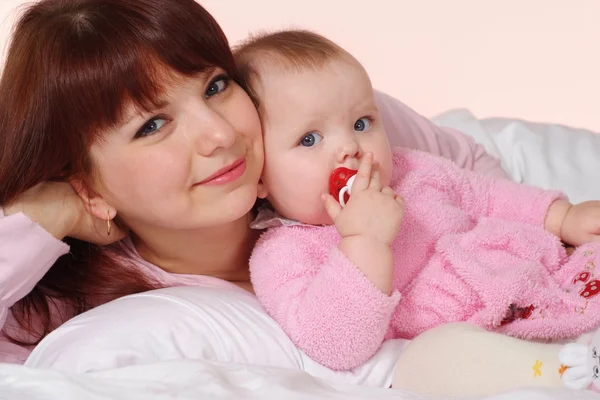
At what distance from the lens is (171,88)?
131 centimetres

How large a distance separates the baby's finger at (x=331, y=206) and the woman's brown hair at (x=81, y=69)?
0.26 m

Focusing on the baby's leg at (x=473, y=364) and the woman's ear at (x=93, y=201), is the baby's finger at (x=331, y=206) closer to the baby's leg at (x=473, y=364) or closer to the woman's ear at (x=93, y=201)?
the baby's leg at (x=473, y=364)

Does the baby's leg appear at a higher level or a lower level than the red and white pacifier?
lower

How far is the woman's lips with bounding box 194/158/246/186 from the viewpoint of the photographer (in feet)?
4.45

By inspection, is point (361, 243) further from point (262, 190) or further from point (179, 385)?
point (179, 385)

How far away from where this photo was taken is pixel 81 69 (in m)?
1.28

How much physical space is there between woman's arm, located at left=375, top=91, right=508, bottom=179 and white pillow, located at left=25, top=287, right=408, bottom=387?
67cm

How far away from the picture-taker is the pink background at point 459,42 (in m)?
3.17

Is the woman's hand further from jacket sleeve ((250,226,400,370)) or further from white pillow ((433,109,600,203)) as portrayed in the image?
white pillow ((433,109,600,203))

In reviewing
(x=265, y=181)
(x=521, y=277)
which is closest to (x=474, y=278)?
(x=521, y=277)

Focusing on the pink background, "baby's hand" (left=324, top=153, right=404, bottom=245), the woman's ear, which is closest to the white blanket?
"baby's hand" (left=324, top=153, right=404, bottom=245)

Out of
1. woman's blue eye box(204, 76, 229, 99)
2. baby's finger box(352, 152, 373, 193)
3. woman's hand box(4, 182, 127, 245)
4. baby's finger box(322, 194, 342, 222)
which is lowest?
woman's hand box(4, 182, 127, 245)

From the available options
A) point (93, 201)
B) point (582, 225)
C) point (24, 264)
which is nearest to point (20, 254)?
point (24, 264)

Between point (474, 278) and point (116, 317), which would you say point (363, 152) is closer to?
point (474, 278)
